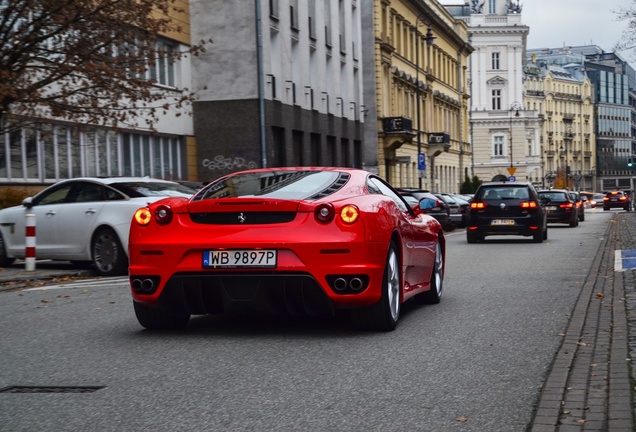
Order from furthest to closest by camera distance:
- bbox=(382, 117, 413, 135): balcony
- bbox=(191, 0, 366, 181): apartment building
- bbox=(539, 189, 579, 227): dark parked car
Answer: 1. bbox=(382, 117, 413, 135): balcony
2. bbox=(191, 0, 366, 181): apartment building
3. bbox=(539, 189, 579, 227): dark parked car

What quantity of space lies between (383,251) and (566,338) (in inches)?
60.0

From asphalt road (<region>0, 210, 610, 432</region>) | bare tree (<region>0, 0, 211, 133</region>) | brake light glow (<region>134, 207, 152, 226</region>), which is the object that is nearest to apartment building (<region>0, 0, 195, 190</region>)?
bare tree (<region>0, 0, 211, 133</region>)

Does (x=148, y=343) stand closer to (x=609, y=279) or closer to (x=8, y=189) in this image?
(x=609, y=279)

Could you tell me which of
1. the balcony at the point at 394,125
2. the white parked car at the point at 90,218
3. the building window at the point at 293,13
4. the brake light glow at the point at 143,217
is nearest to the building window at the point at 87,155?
the white parked car at the point at 90,218

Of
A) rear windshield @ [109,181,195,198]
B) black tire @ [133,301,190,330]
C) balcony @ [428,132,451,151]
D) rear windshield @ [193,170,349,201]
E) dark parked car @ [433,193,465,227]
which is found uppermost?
balcony @ [428,132,451,151]

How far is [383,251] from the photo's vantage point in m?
8.55

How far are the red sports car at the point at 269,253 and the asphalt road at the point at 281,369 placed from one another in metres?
0.30

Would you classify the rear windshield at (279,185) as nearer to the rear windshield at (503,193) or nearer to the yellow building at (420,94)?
the rear windshield at (503,193)

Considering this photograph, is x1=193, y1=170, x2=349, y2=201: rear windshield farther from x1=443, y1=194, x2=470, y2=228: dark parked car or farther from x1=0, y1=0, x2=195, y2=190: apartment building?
x1=443, y1=194, x2=470, y2=228: dark parked car

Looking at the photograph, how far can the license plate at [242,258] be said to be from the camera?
8.17 m

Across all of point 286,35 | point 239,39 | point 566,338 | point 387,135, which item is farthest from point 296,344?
point 387,135

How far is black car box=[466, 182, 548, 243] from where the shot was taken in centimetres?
2605

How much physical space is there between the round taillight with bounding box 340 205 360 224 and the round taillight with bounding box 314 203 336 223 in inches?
3.0

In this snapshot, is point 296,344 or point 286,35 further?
point 286,35
